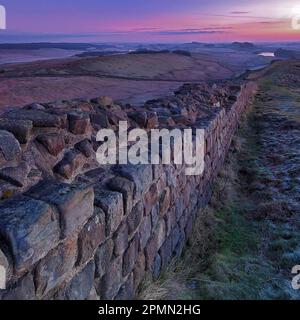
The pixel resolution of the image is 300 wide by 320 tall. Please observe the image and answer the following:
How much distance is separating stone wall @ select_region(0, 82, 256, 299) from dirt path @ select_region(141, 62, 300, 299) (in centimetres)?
31

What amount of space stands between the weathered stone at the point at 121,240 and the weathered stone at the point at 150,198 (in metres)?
0.45

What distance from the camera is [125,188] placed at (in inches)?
116

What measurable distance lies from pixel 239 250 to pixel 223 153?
12.9 feet

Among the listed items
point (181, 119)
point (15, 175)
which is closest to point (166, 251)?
point (15, 175)

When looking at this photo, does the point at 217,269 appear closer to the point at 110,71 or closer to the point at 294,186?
the point at 294,186

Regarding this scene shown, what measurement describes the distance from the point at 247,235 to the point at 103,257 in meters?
2.73

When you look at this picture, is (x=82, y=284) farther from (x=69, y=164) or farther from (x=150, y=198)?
(x=150, y=198)

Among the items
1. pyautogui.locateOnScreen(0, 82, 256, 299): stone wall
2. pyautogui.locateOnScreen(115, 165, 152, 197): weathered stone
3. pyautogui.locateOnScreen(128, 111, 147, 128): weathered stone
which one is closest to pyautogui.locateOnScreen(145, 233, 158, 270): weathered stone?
pyautogui.locateOnScreen(0, 82, 256, 299): stone wall

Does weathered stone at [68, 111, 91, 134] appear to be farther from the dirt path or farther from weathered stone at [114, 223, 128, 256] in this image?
the dirt path

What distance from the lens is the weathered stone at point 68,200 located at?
2256 millimetres

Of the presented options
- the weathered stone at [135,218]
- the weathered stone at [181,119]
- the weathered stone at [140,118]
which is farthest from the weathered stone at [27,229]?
the weathered stone at [181,119]

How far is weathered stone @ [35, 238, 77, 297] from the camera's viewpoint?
2078 mm

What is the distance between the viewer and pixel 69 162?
2812mm
